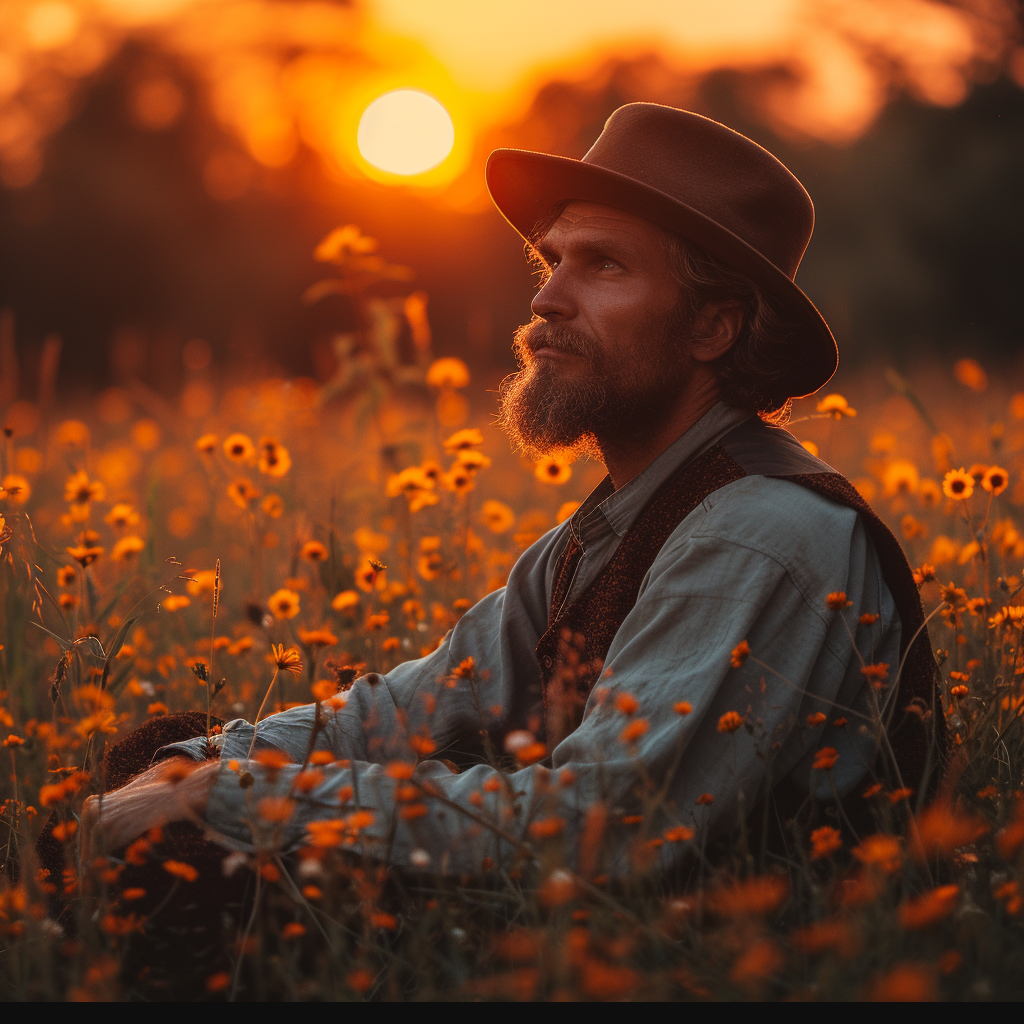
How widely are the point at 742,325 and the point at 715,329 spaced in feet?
0.20

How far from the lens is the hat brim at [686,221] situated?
2.15 m

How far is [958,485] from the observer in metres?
2.65

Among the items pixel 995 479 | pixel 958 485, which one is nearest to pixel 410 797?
pixel 958 485

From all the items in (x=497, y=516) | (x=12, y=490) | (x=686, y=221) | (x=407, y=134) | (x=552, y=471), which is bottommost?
(x=497, y=516)

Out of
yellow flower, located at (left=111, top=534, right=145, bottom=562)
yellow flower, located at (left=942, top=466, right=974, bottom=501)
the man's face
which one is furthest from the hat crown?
yellow flower, located at (left=111, top=534, right=145, bottom=562)

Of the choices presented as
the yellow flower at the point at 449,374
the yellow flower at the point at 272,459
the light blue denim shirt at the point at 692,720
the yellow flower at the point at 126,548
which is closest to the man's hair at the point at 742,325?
the light blue denim shirt at the point at 692,720

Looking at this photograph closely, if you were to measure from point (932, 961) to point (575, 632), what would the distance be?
0.99 meters

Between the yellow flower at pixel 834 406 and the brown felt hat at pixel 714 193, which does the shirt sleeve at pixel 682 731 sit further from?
the yellow flower at pixel 834 406

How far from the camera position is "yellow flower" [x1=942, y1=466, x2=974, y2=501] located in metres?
→ 2.62

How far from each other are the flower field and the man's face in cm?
58

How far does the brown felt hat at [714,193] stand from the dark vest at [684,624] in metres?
0.27

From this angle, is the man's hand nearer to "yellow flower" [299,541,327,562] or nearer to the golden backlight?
"yellow flower" [299,541,327,562]

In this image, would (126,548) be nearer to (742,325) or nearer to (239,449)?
Answer: (239,449)

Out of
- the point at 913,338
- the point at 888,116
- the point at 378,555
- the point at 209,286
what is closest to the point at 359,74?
the point at 209,286
